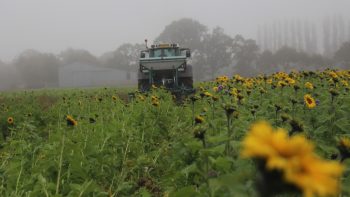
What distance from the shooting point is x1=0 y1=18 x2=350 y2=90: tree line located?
237ft

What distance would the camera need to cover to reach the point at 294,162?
30.2 inches

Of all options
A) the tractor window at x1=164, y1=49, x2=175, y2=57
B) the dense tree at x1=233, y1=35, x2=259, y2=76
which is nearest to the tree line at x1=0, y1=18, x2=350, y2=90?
the dense tree at x1=233, y1=35, x2=259, y2=76

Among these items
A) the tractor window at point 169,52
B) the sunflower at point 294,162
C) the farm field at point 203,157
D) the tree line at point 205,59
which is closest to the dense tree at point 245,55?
the tree line at point 205,59

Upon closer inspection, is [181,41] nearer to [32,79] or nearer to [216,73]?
[216,73]

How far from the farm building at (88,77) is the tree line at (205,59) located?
2.21 metres

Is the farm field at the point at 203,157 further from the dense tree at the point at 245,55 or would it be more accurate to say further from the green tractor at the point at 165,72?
the dense tree at the point at 245,55

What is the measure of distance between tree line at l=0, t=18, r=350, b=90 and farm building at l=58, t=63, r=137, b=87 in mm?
2207

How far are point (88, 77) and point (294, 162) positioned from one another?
→ 74476 mm

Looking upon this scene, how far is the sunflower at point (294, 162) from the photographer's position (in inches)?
28.4

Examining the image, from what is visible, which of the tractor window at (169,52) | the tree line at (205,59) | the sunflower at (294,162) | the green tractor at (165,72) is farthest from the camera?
the tree line at (205,59)

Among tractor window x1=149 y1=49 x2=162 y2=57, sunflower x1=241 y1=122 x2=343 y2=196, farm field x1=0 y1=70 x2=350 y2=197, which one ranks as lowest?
farm field x1=0 y1=70 x2=350 y2=197

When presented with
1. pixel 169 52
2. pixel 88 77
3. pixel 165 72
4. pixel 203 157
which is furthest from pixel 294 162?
pixel 88 77

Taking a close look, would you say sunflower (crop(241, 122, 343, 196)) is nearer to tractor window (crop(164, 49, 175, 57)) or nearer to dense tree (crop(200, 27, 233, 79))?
tractor window (crop(164, 49, 175, 57))

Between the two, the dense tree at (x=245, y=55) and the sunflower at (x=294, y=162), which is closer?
the sunflower at (x=294, y=162)
